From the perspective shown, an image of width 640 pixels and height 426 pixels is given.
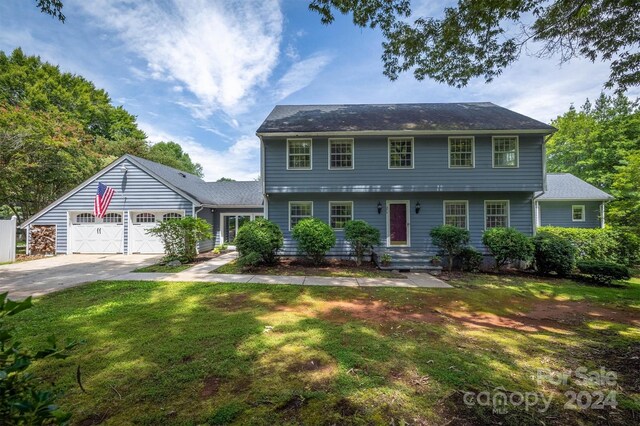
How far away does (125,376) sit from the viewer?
9.25 feet

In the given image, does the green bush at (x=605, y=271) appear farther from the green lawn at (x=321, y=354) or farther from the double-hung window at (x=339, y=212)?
the double-hung window at (x=339, y=212)

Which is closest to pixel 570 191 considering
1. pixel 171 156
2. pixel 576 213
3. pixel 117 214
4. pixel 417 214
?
pixel 576 213

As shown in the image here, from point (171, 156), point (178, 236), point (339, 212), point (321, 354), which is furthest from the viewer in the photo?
point (171, 156)

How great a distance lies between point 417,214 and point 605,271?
5.93m

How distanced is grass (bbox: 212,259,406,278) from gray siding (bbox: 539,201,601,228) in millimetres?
14565

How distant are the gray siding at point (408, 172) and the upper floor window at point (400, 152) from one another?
235 mm

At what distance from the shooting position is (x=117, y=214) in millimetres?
13484

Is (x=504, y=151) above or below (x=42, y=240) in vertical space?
above

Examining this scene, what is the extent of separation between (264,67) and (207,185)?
10266 mm

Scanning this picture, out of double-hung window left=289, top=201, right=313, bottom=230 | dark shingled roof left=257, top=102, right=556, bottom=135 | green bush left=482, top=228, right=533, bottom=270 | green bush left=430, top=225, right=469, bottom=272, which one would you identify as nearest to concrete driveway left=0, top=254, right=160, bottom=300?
double-hung window left=289, top=201, right=313, bottom=230

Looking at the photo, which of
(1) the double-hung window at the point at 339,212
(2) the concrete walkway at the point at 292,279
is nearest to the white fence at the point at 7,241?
(2) the concrete walkway at the point at 292,279

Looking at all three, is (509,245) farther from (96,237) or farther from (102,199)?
(96,237)

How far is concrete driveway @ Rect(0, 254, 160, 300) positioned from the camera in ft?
22.2

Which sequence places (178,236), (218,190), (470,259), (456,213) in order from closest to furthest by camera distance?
1. (470,259)
2. (178,236)
3. (456,213)
4. (218,190)
